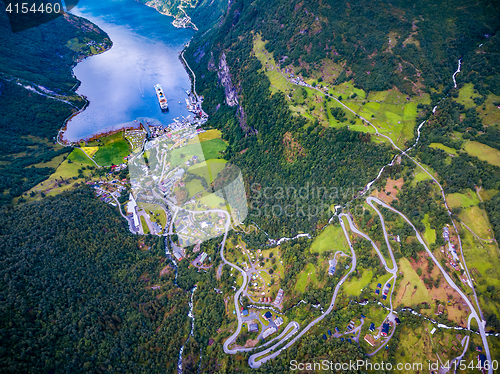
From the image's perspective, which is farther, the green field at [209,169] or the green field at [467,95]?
the green field at [209,169]

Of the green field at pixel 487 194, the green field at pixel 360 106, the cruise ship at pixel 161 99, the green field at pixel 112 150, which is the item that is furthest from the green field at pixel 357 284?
the cruise ship at pixel 161 99

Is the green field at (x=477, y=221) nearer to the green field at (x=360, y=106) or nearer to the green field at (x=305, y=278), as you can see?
the green field at (x=360, y=106)

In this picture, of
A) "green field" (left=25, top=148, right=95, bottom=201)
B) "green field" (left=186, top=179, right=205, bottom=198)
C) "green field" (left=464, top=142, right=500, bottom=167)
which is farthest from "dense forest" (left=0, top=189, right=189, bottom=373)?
"green field" (left=464, top=142, right=500, bottom=167)

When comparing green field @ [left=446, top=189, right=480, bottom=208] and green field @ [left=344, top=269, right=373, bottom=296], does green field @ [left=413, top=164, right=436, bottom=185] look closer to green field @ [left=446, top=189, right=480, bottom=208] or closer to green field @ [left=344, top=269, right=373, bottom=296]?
green field @ [left=446, top=189, right=480, bottom=208]

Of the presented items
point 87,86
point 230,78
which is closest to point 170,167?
point 230,78

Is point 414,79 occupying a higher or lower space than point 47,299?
higher

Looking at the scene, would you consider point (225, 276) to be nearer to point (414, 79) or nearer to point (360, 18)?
point (414, 79)
